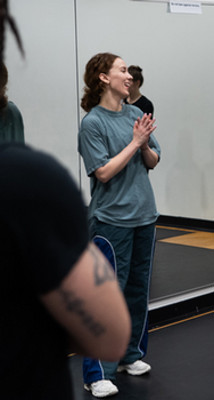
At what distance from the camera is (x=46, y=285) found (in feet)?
1.97

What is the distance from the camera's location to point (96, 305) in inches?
24.6

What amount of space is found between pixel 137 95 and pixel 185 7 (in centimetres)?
58

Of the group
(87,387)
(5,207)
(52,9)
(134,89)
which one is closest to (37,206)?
(5,207)

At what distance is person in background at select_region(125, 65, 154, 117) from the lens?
11.7 feet

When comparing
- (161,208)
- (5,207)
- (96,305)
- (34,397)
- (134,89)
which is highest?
(5,207)

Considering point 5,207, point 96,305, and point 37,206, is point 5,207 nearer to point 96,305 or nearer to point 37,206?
point 37,206

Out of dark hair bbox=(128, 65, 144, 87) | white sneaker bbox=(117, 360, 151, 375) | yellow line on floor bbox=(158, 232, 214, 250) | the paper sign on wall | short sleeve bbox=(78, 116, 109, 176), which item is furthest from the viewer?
yellow line on floor bbox=(158, 232, 214, 250)

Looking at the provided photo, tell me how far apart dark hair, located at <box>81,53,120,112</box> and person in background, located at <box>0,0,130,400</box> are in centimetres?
189

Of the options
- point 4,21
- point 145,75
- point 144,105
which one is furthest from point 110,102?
point 4,21

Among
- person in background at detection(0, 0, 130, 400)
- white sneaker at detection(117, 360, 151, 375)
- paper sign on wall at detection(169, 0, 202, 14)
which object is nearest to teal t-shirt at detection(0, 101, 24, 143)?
white sneaker at detection(117, 360, 151, 375)

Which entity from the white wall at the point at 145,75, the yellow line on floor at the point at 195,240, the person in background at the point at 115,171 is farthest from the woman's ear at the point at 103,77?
the yellow line on floor at the point at 195,240

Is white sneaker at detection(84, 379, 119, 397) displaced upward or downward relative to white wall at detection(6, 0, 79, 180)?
downward

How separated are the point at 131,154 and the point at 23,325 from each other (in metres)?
1.77

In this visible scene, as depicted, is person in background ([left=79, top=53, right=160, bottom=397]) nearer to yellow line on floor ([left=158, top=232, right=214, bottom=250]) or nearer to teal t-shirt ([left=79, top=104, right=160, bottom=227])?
teal t-shirt ([left=79, top=104, right=160, bottom=227])
